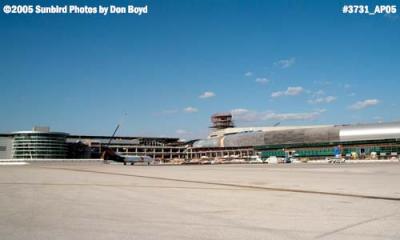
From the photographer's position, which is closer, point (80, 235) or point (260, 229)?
point (80, 235)

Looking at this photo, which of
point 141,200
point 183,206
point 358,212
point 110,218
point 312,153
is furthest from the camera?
point 312,153

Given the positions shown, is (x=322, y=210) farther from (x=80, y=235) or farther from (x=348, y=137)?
(x=348, y=137)

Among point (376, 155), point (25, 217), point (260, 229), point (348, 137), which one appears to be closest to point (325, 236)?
point (260, 229)

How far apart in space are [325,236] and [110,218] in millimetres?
5834

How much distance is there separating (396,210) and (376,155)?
160 meters

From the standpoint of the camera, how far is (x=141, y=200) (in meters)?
16.0

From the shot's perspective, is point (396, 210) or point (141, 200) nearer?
point (396, 210)

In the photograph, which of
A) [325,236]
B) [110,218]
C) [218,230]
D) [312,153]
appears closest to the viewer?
[325,236]

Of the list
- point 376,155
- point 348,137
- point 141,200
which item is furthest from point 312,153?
point 141,200

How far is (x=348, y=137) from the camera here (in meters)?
177

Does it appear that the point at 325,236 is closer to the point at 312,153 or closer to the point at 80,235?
the point at 80,235

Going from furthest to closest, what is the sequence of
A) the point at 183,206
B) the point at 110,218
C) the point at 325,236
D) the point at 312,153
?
the point at 312,153 → the point at 183,206 → the point at 110,218 → the point at 325,236

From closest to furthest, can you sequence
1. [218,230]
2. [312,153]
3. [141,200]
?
[218,230] < [141,200] < [312,153]

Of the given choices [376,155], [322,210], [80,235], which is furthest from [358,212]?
[376,155]
